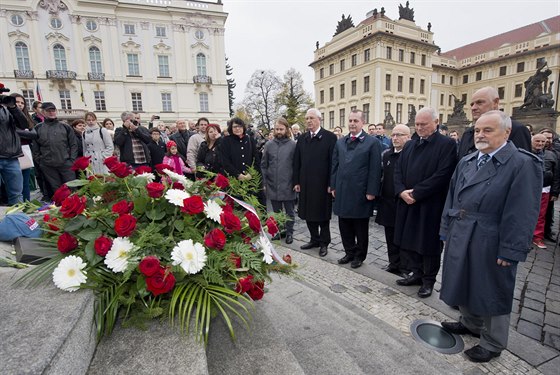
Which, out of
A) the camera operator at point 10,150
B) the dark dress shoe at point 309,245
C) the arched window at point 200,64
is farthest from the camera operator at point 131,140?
the arched window at point 200,64

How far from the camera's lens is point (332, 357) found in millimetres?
2004

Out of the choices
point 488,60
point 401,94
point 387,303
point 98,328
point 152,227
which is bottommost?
point 387,303

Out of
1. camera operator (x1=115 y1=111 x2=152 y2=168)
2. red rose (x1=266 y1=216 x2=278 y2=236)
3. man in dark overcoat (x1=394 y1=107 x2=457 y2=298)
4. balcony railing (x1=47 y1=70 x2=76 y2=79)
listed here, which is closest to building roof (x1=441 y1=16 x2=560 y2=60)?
man in dark overcoat (x1=394 y1=107 x2=457 y2=298)

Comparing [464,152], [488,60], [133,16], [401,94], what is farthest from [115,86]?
[488,60]

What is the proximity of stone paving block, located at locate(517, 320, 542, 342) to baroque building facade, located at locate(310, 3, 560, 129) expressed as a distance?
32.4m

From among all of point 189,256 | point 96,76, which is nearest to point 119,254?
point 189,256

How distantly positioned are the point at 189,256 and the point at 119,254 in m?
0.34

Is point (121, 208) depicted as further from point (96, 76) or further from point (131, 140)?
point (96, 76)

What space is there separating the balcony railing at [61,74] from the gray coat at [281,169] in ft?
117

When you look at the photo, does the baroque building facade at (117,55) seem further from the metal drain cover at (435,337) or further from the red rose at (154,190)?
the metal drain cover at (435,337)

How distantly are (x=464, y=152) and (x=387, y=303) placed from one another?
5.77ft

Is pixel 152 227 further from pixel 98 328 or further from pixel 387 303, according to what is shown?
pixel 387 303

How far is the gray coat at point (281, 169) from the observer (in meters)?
5.01

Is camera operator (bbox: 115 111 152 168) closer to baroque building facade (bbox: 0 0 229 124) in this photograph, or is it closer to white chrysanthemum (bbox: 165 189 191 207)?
white chrysanthemum (bbox: 165 189 191 207)
